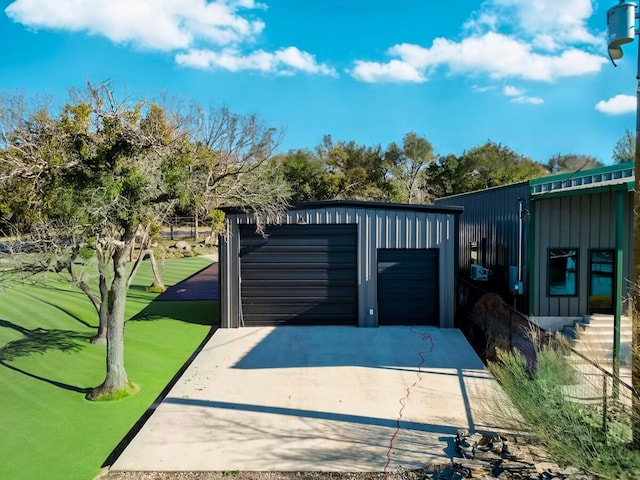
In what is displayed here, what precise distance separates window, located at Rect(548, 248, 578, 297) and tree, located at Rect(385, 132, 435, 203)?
2650 centimetres

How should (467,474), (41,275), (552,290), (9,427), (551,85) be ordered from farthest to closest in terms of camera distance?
(551,85), (552,290), (41,275), (9,427), (467,474)

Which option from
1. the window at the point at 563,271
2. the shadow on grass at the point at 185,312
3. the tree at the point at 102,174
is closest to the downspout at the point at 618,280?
the window at the point at 563,271

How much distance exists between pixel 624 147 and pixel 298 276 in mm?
27667

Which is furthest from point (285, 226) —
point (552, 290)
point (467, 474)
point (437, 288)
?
point (467, 474)

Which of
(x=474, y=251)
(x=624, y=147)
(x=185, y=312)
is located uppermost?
(x=624, y=147)

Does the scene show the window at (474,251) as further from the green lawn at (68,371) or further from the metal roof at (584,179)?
the green lawn at (68,371)

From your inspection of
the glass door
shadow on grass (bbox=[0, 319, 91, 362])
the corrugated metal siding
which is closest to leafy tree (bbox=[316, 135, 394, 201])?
the corrugated metal siding

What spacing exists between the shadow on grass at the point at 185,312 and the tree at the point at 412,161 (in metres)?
24.9

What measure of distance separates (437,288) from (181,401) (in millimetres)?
7103

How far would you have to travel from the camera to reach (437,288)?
11906 millimetres

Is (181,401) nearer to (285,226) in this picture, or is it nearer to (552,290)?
(285,226)

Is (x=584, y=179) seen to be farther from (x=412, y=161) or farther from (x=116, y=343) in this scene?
(x=412, y=161)

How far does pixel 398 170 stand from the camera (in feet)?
122

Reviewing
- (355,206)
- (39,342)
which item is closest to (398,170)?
(355,206)
